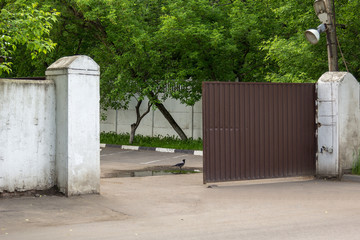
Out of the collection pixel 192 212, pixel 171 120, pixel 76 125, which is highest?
pixel 171 120

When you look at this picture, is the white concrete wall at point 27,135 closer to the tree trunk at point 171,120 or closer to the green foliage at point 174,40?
the green foliage at point 174,40

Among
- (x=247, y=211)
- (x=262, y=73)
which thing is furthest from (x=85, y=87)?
(x=262, y=73)

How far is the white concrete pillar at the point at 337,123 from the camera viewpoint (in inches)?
532

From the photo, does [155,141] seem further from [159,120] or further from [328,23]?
[328,23]

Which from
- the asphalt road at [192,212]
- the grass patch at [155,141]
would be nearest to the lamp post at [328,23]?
the asphalt road at [192,212]

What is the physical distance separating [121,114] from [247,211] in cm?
1830

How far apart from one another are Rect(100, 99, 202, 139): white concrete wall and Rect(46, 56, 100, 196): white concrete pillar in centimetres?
1360

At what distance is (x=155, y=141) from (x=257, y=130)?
11.4 meters

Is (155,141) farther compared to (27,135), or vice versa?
(155,141)

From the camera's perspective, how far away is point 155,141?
950 inches

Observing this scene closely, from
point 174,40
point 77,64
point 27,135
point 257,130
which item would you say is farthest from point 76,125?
point 174,40

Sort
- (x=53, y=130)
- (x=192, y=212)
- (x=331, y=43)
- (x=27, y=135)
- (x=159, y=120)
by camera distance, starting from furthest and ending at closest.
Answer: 1. (x=159, y=120)
2. (x=331, y=43)
3. (x=53, y=130)
4. (x=27, y=135)
5. (x=192, y=212)

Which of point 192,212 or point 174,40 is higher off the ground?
point 174,40

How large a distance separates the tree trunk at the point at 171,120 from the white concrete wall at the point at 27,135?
1370 cm
